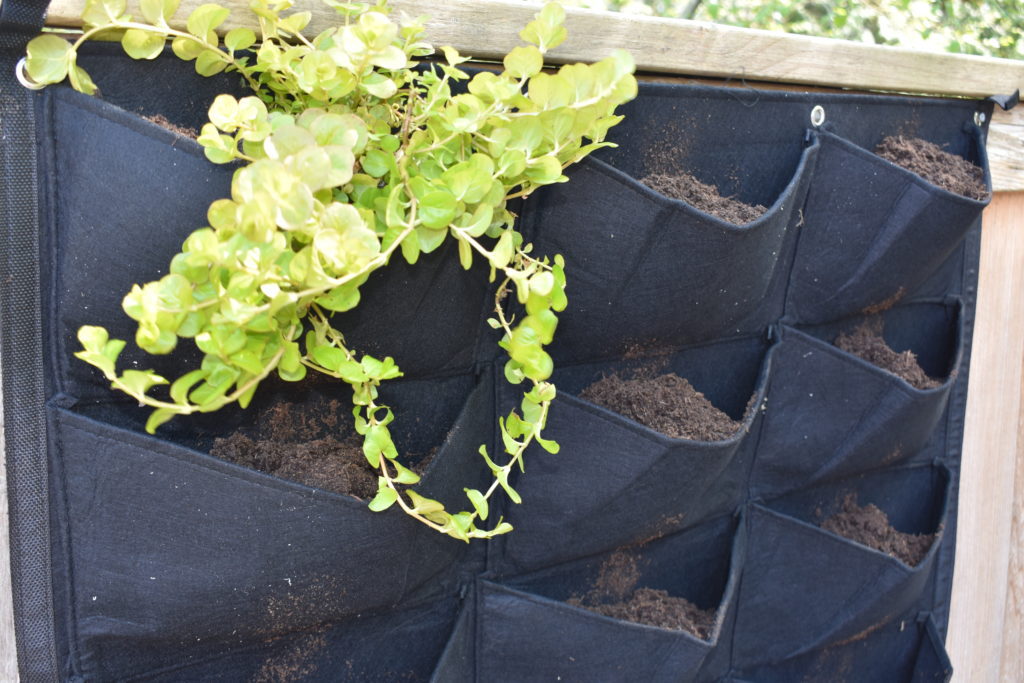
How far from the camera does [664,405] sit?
0.85m

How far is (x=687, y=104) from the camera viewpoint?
836mm

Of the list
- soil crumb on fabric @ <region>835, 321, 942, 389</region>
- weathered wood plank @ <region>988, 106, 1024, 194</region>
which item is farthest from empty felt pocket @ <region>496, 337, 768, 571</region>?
weathered wood plank @ <region>988, 106, 1024, 194</region>

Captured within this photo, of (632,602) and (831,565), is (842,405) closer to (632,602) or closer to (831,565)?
(831,565)

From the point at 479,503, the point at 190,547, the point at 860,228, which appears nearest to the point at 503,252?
the point at 479,503

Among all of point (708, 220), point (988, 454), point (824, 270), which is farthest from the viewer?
point (988, 454)

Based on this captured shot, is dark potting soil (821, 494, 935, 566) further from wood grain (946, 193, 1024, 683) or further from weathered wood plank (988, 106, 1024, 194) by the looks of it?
weathered wood plank (988, 106, 1024, 194)

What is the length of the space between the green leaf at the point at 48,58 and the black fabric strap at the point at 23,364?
0.02m

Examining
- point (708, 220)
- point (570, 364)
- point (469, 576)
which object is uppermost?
point (708, 220)

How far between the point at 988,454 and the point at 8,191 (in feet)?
4.33

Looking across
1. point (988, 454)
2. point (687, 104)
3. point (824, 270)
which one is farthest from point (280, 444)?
point (988, 454)

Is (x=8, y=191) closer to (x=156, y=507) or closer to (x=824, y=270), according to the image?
(x=156, y=507)

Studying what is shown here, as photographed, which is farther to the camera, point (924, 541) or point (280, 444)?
point (924, 541)

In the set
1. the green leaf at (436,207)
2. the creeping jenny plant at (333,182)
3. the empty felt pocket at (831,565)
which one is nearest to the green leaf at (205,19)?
the creeping jenny plant at (333,182)

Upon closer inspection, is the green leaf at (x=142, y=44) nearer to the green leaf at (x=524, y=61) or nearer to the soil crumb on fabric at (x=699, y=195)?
the green leaf at (x=524, y=61)
